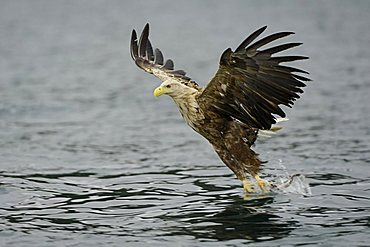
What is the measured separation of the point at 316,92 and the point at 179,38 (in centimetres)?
1125

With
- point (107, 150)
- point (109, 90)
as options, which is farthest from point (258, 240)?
point (109, 90)

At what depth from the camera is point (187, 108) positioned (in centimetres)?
908

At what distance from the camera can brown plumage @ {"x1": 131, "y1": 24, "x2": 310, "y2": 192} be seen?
833cm

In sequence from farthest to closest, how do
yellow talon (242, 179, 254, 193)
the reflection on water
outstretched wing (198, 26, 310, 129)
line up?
yellow talon (242, 179, 254, 193) < outstretched wing (198, 26, 310, 129) < the reflection on water

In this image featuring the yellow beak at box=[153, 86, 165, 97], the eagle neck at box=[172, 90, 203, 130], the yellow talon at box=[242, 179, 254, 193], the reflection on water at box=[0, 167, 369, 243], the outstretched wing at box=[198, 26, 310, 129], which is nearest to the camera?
the reflection on water at box=[0, 167, 369, 243]

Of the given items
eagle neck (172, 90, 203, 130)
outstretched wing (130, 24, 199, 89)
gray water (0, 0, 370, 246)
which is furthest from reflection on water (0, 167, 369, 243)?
outstretched wing (130, 24, 199, 89)

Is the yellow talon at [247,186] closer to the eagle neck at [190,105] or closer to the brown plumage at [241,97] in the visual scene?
the brown plumage at [241,97]

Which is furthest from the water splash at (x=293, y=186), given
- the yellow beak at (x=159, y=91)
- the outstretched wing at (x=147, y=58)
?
the outstretched wing at (x=147, y=58)

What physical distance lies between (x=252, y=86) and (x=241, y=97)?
0.73ft

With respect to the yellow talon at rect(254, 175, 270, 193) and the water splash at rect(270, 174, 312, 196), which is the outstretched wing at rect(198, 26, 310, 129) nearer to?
the yellow talon at rect(254, 175, 270, 193)

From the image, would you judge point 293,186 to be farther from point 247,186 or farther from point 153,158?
point 153,158

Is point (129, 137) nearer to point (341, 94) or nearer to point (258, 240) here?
point (341, 94)

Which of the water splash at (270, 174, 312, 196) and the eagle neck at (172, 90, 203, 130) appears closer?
the eagle neck at (172, 90, 203, 130)

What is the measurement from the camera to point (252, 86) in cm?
855
